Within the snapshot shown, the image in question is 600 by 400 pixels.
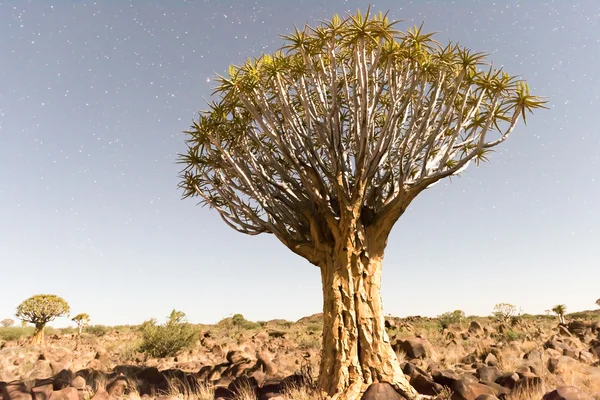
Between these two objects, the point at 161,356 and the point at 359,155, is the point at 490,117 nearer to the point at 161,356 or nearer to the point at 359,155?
the point at 359,155

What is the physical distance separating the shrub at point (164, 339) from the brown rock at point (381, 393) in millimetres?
9489

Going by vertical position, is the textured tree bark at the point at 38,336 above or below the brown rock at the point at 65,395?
above

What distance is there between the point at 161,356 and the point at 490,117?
11600 millimetres

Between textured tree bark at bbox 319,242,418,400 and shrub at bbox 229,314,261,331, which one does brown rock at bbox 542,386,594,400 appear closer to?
textured tree bark at bbox 319,242,418,400

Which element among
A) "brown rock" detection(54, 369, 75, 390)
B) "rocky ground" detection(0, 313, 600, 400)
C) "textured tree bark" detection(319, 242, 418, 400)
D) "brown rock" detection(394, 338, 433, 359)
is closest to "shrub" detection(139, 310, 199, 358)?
"rocky ground" detection(0, 313, 600, 400)

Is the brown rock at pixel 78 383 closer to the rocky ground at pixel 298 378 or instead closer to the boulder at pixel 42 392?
the rocky ground at pixel 298 378

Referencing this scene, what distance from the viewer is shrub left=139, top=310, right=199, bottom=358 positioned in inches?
505

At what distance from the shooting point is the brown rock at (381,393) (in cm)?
501

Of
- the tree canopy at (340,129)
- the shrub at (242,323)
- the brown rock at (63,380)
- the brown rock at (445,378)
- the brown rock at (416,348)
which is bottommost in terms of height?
the brown rock at (445,378)

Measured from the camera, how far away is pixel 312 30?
608 cm

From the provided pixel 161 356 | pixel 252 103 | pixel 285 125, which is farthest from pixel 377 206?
pixel 161 356

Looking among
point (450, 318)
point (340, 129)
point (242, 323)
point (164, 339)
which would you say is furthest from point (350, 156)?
point (242, 323)

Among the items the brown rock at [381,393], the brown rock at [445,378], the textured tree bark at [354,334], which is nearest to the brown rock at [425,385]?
the brown rock at [445,378]

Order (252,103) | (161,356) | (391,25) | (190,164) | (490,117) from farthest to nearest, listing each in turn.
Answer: (161,356), (190,164), (252,103), (490,117), (391,25)
